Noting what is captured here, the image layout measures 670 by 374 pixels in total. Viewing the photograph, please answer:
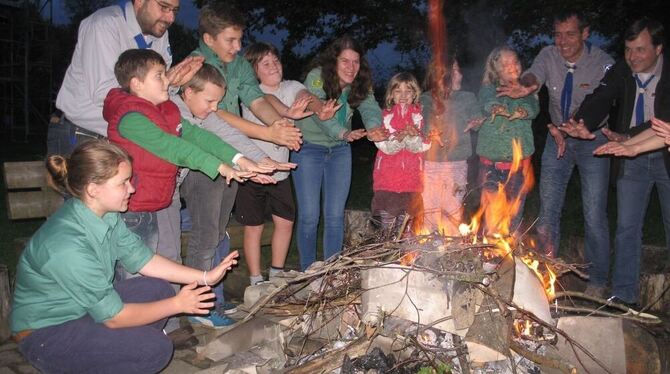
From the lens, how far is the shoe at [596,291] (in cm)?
518

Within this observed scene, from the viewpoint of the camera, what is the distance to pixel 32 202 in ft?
16.3

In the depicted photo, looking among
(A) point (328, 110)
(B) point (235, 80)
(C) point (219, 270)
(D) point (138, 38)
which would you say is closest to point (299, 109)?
(A) point (328, 110)

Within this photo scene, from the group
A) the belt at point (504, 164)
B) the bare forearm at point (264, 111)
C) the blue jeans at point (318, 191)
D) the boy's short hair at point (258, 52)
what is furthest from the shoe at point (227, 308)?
the belt at point (504, 164)

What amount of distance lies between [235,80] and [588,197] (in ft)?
10.9

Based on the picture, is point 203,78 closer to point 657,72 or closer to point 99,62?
point 99,62

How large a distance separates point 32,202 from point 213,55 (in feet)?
6.87

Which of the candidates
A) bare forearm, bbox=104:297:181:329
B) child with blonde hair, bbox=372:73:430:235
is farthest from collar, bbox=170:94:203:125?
child with blonde hair, bbox=372:73:430:235

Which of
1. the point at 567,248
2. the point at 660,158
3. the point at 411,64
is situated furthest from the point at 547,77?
the point at 411,64

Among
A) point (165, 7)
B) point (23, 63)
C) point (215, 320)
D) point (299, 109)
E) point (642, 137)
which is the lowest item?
point (215, 320)

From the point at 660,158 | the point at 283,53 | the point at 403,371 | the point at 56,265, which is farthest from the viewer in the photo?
the point at 283,53

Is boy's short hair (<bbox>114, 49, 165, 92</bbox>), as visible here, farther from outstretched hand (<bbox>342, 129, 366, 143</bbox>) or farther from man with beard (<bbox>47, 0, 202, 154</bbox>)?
outstretched hand (<bbox>342, 129, 366, 143</bbox>)

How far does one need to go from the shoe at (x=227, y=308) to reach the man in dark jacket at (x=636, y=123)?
3.25 m

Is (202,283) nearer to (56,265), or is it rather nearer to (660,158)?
(56,265)

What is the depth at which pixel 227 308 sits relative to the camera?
15.2 ft
